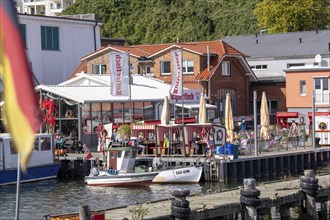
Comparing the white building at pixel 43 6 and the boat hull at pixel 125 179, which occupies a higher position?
the white building at pixel 43 6

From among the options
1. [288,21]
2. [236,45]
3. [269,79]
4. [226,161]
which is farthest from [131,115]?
[288,21]

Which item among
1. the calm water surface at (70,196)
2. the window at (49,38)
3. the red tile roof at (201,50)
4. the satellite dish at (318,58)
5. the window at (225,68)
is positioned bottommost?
the calm water surface at (70,196)

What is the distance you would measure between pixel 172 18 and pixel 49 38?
135 ft

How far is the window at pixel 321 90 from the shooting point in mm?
62281

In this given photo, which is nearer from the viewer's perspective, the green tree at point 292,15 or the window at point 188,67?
the window at point 188,67

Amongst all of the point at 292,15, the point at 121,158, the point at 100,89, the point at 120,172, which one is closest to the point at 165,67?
the point at 100,89

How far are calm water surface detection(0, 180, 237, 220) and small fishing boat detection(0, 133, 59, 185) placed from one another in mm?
502

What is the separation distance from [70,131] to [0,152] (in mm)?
11917

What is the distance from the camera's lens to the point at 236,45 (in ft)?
261

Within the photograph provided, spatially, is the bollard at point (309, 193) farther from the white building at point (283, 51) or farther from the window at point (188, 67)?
the white building at point (283, 51)

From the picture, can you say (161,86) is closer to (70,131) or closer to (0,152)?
(70,131)

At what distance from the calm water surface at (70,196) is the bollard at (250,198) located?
8.93 m

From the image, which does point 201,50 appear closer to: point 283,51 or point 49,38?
point 283,51

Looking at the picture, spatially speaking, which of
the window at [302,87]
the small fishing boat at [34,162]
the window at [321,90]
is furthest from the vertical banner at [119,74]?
the window at [302,87]
